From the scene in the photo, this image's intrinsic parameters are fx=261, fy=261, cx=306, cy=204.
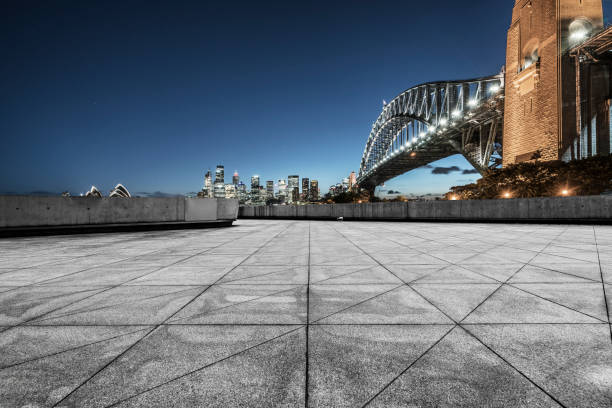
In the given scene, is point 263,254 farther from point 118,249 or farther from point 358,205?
point 358,205

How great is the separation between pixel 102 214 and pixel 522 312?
1485 centimetres

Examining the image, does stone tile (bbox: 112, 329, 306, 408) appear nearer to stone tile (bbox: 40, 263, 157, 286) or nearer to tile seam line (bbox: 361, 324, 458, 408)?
tile seam line (bbox: 361, 324, 458, 408)

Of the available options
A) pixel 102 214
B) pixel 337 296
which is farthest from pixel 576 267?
pixel 102 214

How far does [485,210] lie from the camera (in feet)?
59.2

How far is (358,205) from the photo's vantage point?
24.1 meters

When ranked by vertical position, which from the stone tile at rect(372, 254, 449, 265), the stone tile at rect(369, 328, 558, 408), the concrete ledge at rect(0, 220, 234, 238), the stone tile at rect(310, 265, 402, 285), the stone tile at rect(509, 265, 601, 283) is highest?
the concrete ledge at rect(0, 220, 234, 238)

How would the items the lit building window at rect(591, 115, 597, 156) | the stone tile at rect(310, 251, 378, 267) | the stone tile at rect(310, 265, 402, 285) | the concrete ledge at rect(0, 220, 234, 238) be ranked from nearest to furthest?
the stone tile at rect(310, 265, 402, 285), the stone tile at rect(310, 251, 378, 267), the concrete ledge at rect(0, 220, 234, 238), the lit building window at rect(591, 115, 597, 156)

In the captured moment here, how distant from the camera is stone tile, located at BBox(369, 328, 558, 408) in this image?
1.62m

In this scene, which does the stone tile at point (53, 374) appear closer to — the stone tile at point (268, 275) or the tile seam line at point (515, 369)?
the stone tile at point (268, 275)

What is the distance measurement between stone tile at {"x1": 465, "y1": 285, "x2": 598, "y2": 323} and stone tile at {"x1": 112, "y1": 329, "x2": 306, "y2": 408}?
2.00 meters

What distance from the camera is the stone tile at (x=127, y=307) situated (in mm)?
2801

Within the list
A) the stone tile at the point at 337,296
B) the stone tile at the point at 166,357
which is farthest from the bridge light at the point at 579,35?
the stone tile at the point at 166,357

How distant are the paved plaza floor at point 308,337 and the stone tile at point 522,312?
0.02m

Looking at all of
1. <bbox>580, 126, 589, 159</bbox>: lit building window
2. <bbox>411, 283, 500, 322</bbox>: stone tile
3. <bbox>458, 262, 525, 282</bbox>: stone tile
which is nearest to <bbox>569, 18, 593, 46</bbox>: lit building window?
<bbox>580, 126, 589, 159</bbox>: lit building window
